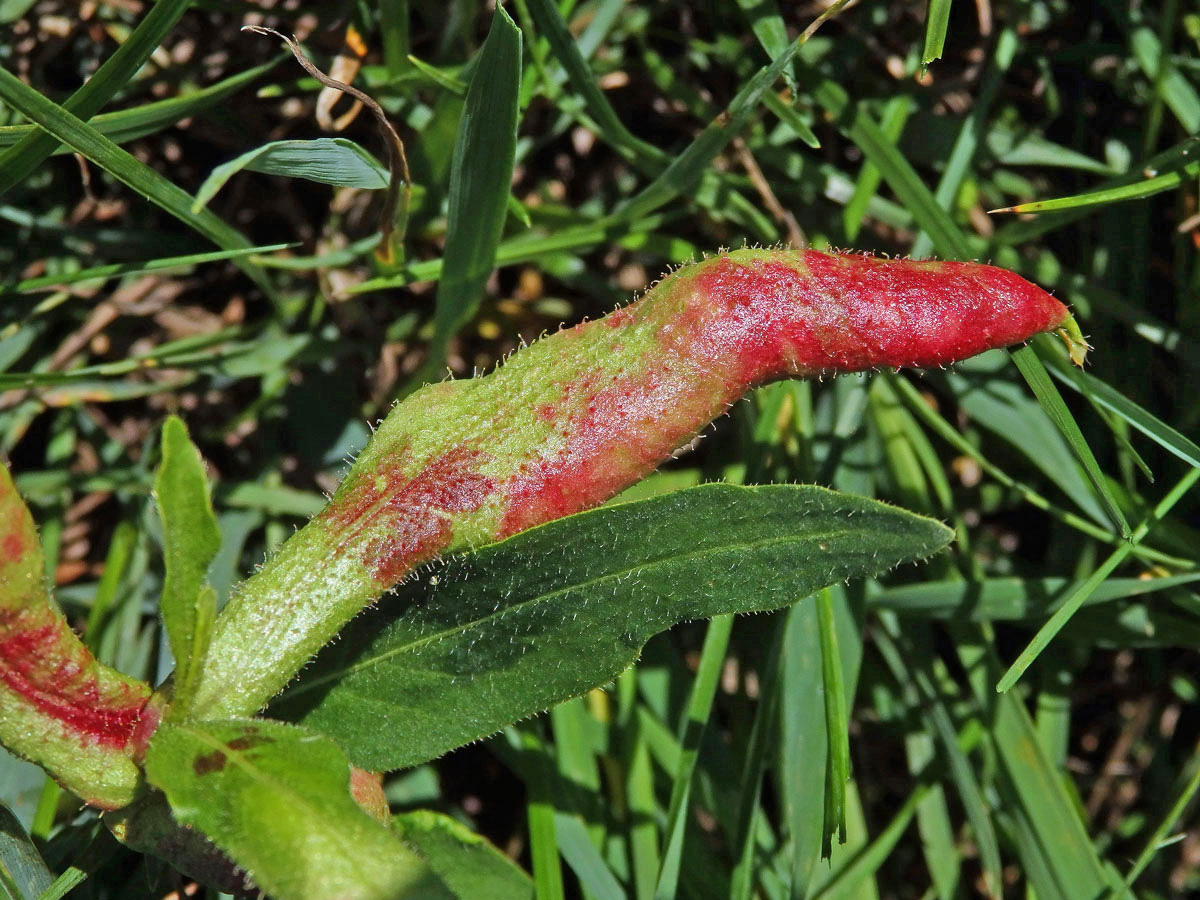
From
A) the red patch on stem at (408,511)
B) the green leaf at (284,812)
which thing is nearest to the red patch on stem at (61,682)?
the green leaf at (284,812)

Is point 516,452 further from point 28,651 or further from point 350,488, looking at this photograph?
point 28,651

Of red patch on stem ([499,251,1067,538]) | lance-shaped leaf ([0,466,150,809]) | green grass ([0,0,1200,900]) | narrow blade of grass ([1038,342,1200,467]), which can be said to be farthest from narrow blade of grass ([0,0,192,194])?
narrow blade of grass ([1038,342,1200,467])

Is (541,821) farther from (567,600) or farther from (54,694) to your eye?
(54,694)

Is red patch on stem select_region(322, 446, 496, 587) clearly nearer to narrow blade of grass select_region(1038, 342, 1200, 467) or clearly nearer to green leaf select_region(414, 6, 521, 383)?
green leaf select_region(414, 6, 521, 383)

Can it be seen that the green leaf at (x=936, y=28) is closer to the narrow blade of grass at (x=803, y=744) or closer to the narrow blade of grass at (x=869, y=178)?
the narrow blade of grass at (x=869, y=178)

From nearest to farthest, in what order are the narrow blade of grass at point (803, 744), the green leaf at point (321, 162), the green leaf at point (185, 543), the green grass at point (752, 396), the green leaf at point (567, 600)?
the green leaf at point (185, 543)
the green leaf at point (567, 600)
the green leaf at point (321, 162)
the narrow blade of grass at point (803, 744)
the green grass at point (752, 396)
